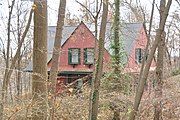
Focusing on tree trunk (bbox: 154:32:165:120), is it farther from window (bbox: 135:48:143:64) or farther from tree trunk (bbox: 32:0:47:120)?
window (bbox: 135:48:143:64)

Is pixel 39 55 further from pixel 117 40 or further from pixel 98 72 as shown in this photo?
pixel 117 40

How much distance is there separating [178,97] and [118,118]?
3.10m

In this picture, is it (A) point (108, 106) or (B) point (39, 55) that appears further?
(A) point (108, 106)

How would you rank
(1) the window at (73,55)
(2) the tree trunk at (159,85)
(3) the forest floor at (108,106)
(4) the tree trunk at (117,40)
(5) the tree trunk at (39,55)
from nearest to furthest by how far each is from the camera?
(5) the tree trunk at (39,55) < (2) the tree trunk at (159,85) < (3) the forest floor at (108,106) < (4) the tree trunk at (117,40) < (1) the window at (73,55)

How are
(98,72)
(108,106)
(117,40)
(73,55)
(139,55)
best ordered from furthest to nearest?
(73,55), (139,55), (117,40), (108,106), (98,72)

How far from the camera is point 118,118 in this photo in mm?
12414

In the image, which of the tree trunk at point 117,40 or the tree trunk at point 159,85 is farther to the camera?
the tree trunk at point 117,40

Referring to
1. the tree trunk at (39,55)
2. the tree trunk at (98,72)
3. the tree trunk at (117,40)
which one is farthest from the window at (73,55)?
the tree trunk at (39,55)

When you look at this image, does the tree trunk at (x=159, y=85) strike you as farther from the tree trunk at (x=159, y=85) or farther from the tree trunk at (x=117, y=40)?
the tree trunk at (x=117, y=40)

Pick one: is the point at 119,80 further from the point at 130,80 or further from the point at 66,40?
the point at 66,40

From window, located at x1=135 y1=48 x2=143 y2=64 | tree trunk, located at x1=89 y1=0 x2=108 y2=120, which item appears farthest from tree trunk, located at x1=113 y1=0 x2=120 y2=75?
window, located at x1=135 y1=48 x2=143 y2=64

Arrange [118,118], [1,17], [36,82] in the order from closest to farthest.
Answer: [36,82], [118,118], [1,17]

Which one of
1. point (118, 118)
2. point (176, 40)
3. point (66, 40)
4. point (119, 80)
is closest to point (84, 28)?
point (66, 40)

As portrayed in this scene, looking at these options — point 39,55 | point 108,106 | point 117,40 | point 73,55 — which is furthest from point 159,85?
point 73,55
